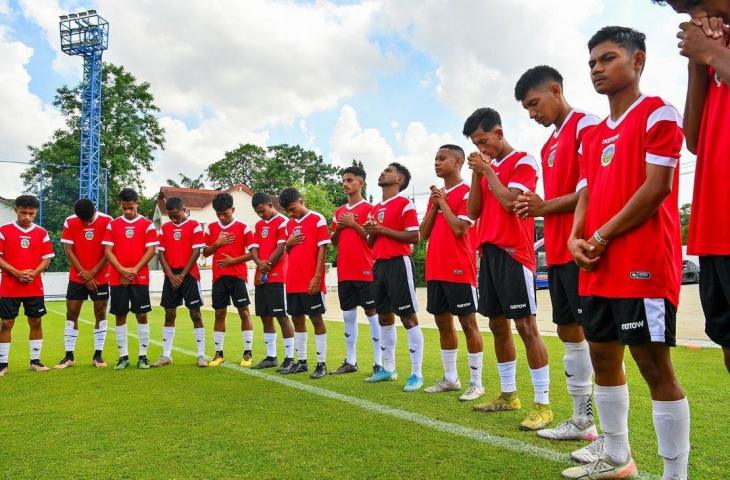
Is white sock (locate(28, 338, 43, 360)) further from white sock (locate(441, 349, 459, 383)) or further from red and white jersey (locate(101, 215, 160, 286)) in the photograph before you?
white sock (locate(441, 349, 459, 383))

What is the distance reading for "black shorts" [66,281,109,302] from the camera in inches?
307

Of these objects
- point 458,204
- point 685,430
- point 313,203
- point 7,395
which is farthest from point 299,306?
point 313,203

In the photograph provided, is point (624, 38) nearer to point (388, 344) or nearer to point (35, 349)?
point (388, 344)

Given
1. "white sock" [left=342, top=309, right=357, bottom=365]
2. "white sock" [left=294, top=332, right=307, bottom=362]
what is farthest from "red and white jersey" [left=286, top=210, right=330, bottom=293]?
"white sock" [left=294, top=332, right=307, bottom=362]

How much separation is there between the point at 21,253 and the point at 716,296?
8.28m

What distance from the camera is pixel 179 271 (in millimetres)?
8016

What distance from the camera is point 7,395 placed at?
5.82m

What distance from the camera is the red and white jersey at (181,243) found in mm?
8000

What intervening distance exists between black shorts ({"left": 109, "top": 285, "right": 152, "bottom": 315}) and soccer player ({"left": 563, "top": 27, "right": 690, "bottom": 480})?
21.1ft

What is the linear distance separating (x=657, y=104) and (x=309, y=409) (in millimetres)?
3594

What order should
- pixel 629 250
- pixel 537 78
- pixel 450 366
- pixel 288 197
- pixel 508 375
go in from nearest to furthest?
pixel 629 250 → pixel 537 78 → pixel 508 375 → pixel 450 366 → pixel 288 197

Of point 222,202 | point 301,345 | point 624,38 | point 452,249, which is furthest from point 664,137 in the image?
point 222,202

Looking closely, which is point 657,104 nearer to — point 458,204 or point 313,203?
point 458,204

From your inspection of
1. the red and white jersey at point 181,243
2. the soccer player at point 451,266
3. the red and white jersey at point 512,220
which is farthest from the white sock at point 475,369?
the red and white jersey at point 181,243
